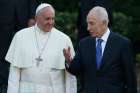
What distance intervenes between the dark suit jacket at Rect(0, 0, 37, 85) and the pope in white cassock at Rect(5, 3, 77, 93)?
104 inches

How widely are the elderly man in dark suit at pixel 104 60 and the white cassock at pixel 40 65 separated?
18.4 inches

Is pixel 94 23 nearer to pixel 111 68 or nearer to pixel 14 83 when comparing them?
pixel 111 68

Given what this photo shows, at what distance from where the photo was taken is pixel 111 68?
33.9 feet

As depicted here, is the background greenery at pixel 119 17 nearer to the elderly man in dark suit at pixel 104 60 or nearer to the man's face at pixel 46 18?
the man's face at pixel 46 18

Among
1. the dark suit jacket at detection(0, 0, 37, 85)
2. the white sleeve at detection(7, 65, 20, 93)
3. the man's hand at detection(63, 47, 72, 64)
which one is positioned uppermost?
the dark suit jacket at detection(0, 0, 37, 85)

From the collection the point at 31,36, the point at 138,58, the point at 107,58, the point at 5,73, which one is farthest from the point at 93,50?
the point at 138,58

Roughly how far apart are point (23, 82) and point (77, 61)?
908mm

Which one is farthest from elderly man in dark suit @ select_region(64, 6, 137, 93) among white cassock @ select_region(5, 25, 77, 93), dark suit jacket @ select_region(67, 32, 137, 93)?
white cassock @ select_region(5, 25, 77, 93)

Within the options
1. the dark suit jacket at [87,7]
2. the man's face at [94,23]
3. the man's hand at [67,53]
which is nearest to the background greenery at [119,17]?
the dark suit jacket at [87,7]

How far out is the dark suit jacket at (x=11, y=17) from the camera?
45.0 ft

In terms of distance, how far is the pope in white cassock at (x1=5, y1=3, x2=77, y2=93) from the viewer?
10.9 m

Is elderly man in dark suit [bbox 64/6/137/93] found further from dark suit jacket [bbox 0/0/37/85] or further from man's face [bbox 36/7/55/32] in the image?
dark suit jacket [bbox 0/0/37/85]

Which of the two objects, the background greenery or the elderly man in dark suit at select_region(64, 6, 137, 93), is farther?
the background greenery

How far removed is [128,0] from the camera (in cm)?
2112
